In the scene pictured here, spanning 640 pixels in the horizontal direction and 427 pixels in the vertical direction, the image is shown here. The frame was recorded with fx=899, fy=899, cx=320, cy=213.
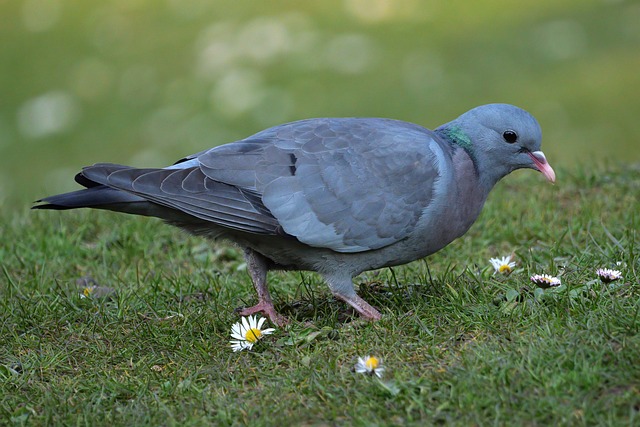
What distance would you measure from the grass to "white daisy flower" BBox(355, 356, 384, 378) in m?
0.04

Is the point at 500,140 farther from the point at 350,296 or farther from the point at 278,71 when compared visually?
the point at 278,71

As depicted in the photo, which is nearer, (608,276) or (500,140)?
(608,276)

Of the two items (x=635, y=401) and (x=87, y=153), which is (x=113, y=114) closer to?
(x=87, y=153)

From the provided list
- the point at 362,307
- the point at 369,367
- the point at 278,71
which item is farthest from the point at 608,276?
the point at 278,71

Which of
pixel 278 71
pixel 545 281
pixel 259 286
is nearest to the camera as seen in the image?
pixel 545 281

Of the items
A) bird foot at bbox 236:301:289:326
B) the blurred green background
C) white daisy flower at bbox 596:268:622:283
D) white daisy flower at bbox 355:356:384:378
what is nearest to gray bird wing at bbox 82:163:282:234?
bird foot at bbox 236:301:289:326

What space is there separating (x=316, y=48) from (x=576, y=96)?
2920 mm

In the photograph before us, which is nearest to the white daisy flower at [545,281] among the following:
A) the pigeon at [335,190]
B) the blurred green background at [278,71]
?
the pigeon at [335,190]

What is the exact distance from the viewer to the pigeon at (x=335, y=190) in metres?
3.85

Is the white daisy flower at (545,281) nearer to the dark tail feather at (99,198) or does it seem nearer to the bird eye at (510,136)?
the bird eye at (510,136)

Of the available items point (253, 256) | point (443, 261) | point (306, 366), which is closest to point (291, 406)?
point (306, 366)

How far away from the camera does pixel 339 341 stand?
3.66 m

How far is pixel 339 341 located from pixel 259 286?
62 cm

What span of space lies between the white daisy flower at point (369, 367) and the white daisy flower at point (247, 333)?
22.5 inches
